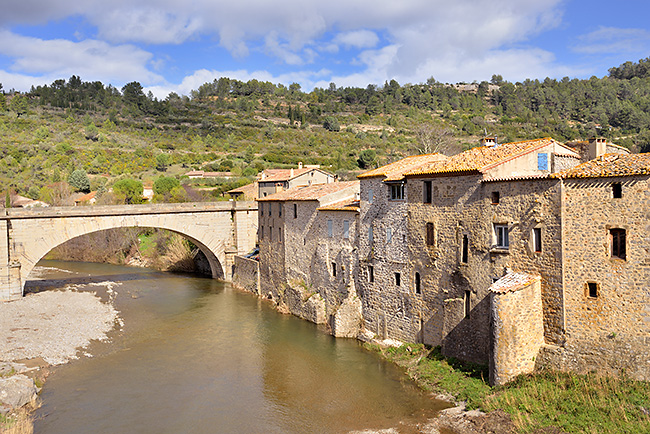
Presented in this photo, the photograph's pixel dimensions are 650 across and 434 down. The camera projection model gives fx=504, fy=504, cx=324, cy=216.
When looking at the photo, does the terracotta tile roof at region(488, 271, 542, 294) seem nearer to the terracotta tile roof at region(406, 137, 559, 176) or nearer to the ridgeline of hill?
the terracotta tile roof at region(406, 137, 559, 176)

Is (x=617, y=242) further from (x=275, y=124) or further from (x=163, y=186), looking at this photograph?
(x=275, y=124)

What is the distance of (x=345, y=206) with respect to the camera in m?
27.4

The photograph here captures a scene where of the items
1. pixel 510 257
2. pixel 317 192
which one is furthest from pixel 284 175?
pixel 510 257

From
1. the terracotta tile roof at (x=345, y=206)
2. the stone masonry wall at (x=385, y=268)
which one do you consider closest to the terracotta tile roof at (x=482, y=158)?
the stone masonry wall at (x=385, y=268)

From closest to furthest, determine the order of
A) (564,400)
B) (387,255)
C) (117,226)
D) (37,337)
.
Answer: (564,400) < (387,255) < (37,337) < (117,226)

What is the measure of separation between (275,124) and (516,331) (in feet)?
365

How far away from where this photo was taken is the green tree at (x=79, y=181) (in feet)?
229

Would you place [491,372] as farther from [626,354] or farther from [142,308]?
[142,308]

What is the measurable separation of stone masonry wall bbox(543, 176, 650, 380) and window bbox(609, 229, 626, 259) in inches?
4.7

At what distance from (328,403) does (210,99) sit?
14540 cm

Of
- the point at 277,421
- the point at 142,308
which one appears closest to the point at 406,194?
the point at 277,421

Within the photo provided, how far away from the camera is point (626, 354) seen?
15.4 meters

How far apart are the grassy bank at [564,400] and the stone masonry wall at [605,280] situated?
0.59m

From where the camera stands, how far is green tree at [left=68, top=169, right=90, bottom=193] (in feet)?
229
